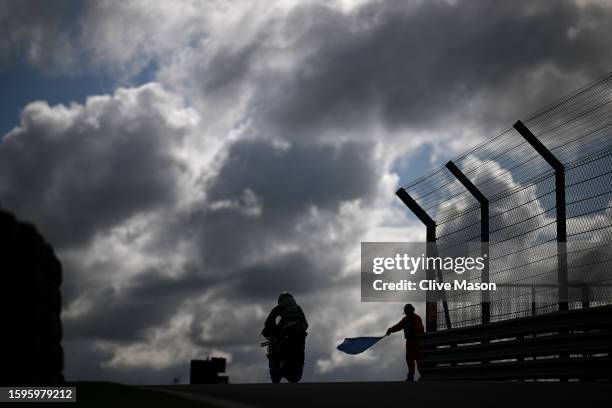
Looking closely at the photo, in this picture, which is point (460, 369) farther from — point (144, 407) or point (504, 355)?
point (144, 407)

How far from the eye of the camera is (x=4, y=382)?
273 inches

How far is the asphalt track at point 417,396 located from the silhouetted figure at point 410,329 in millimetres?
6123

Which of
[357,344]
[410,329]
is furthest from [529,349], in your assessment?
[357,344]

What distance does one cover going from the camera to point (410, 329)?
16.6 meters

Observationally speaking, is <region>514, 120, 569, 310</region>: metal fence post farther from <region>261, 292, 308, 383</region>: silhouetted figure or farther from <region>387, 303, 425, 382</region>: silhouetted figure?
<region>261, 292, 308, 383</region>: silhouetted figure

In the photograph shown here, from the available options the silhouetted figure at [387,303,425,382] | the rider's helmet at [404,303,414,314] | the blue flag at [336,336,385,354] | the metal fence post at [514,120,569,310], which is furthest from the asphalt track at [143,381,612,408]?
the blue flag at [336,336,385,354]

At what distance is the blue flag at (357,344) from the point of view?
59.8 feet

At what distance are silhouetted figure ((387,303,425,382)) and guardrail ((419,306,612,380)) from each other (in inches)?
39.6

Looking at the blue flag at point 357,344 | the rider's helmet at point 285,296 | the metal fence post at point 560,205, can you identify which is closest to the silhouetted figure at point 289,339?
the rider's helmet at point 285,296

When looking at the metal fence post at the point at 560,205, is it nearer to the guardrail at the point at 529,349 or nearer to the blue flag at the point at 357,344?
the guardrail at the point at 529,349

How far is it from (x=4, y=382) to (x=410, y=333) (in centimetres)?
1046

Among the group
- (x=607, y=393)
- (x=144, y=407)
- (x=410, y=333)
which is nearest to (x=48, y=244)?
(x=144, y=407)

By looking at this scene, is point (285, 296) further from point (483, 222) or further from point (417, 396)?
point (417, 396)

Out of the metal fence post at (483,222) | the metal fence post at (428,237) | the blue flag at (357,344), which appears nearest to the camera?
the metal fence post at (483,222)
